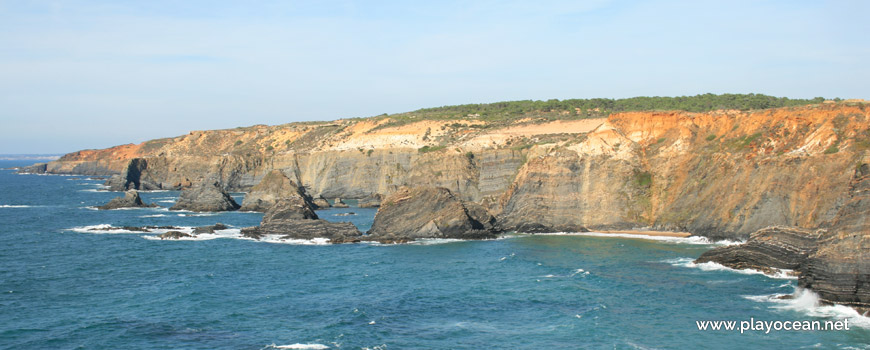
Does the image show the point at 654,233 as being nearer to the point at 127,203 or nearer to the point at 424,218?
the point at 424,218

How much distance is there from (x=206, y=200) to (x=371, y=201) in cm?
2006

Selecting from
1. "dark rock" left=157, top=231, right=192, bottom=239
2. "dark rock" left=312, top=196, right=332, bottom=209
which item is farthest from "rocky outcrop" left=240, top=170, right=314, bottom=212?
"dark rock" left=157, top=231, right=192, bottom=239

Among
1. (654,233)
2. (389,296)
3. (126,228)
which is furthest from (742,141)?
(126,228)

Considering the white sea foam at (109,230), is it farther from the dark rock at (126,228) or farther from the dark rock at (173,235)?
the dark rock at (173,235)

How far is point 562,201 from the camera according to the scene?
58375 millimetres

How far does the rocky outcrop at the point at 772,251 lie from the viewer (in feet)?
125

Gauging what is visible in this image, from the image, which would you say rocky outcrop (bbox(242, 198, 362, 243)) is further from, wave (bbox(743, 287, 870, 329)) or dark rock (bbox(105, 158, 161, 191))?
dark rock (bbox(105, 158, 161, 191))

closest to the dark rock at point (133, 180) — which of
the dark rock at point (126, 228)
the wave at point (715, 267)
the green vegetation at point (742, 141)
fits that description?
the dark rock at point (126, 228)

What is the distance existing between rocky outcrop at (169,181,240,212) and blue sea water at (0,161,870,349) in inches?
959

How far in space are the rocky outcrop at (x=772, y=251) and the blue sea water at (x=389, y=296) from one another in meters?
1.45

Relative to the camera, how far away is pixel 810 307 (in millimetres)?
31141

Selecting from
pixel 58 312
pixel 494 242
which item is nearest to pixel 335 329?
pixel 58 312

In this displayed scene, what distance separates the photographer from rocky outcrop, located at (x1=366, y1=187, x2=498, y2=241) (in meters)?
55.7

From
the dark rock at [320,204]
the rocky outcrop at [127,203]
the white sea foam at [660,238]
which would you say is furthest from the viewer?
the dark rock at [320,204]
